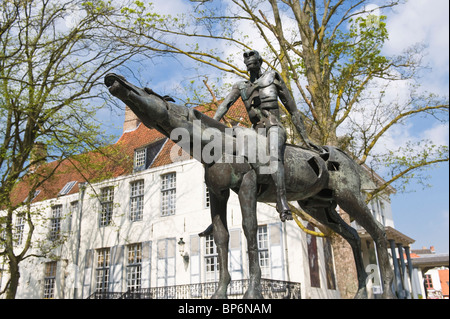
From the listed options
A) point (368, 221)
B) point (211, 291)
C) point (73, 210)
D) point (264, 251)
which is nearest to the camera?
point (368, 221)

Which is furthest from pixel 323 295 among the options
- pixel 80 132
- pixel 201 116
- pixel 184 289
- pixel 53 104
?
pixel 201 116

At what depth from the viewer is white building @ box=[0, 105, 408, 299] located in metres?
17.7

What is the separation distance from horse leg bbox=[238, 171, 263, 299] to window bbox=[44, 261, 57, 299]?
23.3 m

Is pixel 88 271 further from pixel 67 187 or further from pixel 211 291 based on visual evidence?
pixel 211 291

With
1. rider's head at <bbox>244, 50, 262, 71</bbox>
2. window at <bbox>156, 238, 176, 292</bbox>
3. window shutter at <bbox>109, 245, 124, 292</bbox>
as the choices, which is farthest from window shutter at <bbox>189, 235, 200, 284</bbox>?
rider's head at <bbox>244, 50, 262, 71</bbox>

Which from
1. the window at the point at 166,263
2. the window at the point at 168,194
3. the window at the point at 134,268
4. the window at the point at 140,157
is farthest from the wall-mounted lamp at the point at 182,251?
the window at the point at 140,157

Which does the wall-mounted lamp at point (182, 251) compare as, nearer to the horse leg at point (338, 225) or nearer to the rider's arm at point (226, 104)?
the horse leg at point (338, 225)

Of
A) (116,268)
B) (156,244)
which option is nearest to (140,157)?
(156,244)

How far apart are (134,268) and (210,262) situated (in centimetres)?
468

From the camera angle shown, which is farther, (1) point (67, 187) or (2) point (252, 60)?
(1) point (67, 187)

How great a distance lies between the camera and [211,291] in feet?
57.6

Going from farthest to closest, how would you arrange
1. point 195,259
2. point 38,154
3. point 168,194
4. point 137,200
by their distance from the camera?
1. point 137,200
2. point 168,194
3. point 195,259
4. point 38,154

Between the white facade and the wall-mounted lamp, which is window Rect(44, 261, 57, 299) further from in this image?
the wall-mounted lamp

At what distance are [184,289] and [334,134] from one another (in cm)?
1060
